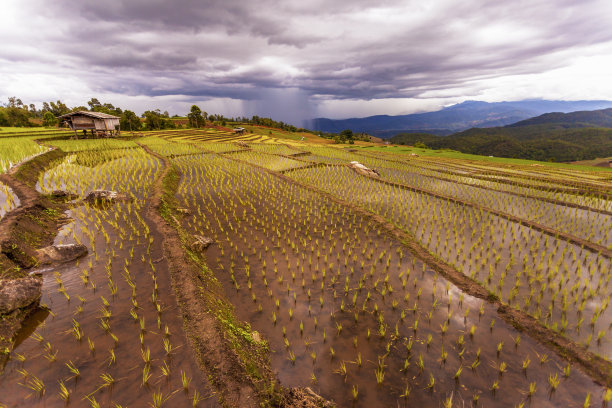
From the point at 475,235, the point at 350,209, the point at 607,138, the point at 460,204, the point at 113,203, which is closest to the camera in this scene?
the point at 475,235

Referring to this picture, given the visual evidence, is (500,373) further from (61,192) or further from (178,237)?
(61,192)

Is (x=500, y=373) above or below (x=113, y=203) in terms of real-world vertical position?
below

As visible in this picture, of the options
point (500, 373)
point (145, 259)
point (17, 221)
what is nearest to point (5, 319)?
point (145, 259)

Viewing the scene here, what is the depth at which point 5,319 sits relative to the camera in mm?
4496

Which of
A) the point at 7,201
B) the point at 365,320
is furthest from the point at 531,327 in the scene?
the point at 7,201

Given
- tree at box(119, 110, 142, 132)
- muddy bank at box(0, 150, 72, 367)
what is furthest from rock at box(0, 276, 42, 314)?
tree at box(119, 110, 142, 132)

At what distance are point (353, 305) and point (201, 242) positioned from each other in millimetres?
5386

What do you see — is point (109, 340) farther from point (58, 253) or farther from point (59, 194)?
point (59, 194)

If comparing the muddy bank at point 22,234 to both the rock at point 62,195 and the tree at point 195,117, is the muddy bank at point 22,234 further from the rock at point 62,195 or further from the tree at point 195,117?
the tree at point 195,117

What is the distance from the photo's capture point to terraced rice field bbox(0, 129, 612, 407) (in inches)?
151

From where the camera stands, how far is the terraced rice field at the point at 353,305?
383 centimetres

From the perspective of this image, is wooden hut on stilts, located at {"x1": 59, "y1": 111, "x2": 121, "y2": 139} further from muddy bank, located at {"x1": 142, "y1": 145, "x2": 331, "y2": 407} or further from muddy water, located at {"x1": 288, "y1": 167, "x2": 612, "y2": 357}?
muddy water, located at {"x1": 288, "y1": 167, "x2": 612, "y2": 357}

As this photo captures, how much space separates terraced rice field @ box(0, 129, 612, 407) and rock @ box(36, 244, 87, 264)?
13.1 inches

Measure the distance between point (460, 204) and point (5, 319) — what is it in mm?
16184
